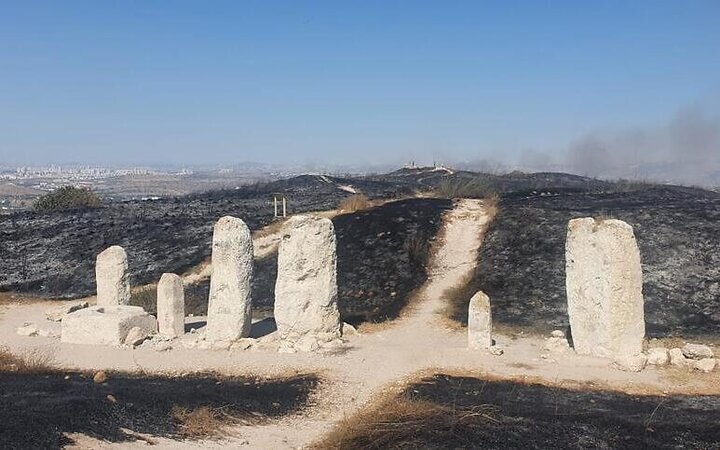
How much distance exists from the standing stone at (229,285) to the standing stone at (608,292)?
9654 mm

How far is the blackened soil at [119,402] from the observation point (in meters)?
10.9

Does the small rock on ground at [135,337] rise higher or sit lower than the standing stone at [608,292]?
lower

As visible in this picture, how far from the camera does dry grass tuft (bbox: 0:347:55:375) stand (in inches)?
624

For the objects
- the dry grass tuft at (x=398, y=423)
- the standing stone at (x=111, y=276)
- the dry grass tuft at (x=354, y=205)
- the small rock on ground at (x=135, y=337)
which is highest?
the dry grass tuft at (x=354, y=205)

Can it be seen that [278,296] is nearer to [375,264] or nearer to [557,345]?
[557,345]

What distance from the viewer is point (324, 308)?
754 inches

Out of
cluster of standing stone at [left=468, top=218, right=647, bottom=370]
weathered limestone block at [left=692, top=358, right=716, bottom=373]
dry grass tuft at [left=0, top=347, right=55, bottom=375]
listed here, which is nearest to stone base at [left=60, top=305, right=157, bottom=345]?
dry grass tuft at [left=0, top=347, right=55, bottom=375]

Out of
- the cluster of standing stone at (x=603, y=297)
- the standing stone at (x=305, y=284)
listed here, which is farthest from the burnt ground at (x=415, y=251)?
the standing stone at (x=305, y=284)

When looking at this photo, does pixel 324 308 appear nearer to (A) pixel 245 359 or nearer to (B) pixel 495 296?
(A) pixel 245 359

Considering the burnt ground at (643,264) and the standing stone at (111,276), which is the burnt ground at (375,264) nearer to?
the burnt ground at (643,264)

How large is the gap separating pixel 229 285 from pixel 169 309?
99.4 inches

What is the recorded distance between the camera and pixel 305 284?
19062 mm

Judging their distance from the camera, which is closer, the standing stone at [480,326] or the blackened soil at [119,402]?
the blackened soil at [119,402]

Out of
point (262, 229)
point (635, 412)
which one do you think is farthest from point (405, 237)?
point (635, 412)
